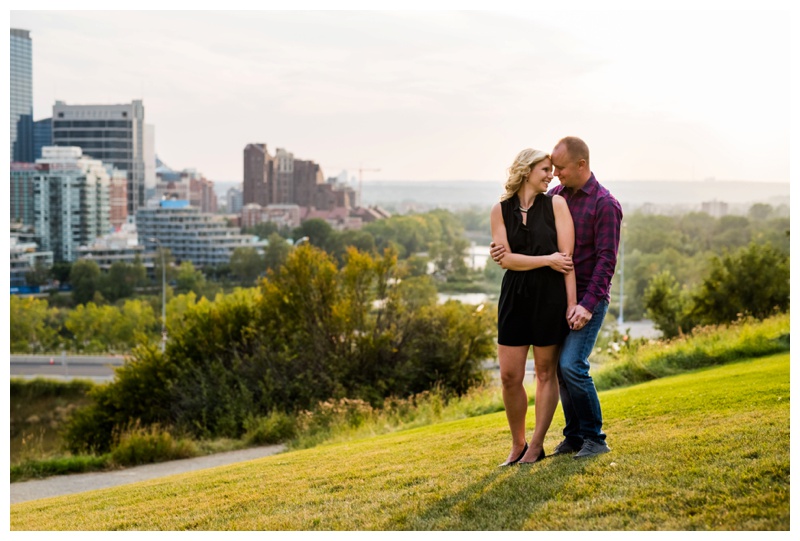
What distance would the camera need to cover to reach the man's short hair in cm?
508

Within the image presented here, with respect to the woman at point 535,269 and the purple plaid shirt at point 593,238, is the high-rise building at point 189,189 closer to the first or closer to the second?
the woman at point 535,269

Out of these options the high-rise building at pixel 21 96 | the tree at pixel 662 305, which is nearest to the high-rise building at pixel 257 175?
the high-rise building at pixel 21 96

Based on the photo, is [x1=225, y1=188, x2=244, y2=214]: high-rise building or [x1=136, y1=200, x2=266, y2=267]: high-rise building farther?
[x1=225, y1=188, x2=244, y2=214]: high-rise building

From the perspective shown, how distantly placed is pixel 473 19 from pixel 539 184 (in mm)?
78028

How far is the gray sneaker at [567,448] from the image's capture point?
5.41 metres

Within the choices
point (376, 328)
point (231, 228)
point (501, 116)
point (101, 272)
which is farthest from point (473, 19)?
point (376, 328)

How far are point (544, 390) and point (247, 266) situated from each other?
66.9m

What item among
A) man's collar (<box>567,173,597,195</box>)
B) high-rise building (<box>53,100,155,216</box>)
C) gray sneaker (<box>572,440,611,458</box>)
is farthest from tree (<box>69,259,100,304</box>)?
man's collar (<box>567,173,597,195</box>)

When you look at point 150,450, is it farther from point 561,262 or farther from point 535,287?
point 561,262

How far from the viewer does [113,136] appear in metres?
96.8

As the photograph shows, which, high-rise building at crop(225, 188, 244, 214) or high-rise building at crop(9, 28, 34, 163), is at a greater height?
high-rise building at crop(9, 28, 34, 163)

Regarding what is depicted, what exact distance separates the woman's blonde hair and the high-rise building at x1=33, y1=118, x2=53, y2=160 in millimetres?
100657

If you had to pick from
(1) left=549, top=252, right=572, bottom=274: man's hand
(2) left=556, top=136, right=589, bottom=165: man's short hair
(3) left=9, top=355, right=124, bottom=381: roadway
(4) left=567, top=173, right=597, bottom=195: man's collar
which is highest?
(2) left=556, top=136, right=589, bottom=165: man's short hair

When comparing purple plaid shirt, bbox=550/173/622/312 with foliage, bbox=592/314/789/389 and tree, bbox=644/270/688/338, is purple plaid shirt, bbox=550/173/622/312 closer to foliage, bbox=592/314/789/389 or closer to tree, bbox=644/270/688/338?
foliage, bbox=592/314/789/389
